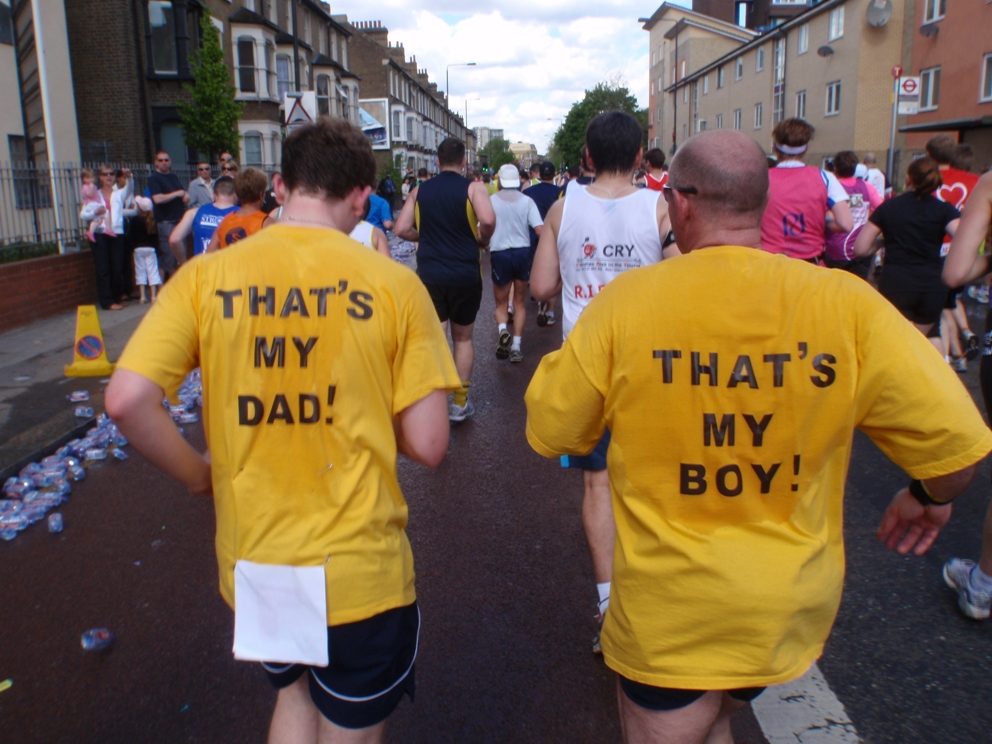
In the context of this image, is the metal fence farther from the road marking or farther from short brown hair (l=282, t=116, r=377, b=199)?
the road marking

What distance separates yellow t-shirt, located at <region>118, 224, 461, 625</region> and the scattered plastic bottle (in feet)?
6.42

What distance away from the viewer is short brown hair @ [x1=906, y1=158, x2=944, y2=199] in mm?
6027

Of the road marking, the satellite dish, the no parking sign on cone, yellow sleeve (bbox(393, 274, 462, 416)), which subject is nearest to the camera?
yellow sleeve (bbox(393, 274, 462, 416))

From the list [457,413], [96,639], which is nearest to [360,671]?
[96,639]

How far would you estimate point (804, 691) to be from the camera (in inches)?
122

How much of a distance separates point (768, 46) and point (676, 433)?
46324 millimetres


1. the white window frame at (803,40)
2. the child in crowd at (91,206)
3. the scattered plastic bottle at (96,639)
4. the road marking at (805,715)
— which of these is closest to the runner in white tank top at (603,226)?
the road marking at (805,715)

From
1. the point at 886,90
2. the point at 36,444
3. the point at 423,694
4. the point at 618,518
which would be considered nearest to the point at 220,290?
the point at 618,518

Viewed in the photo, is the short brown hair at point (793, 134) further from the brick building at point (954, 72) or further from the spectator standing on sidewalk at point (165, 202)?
the brick building at point (954, 72)

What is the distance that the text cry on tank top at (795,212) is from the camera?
543 centimetres

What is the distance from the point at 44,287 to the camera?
1150cm

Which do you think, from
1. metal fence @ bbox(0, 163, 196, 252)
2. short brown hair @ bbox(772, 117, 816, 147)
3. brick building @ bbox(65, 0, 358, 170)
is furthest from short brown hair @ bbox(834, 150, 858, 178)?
brick building @ bbox(65, 0, 358, 170)

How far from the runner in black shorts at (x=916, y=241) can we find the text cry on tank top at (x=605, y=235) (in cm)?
305

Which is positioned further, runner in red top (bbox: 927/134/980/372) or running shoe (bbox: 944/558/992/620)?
runner in red top (bbox: 927/134/980/372)
